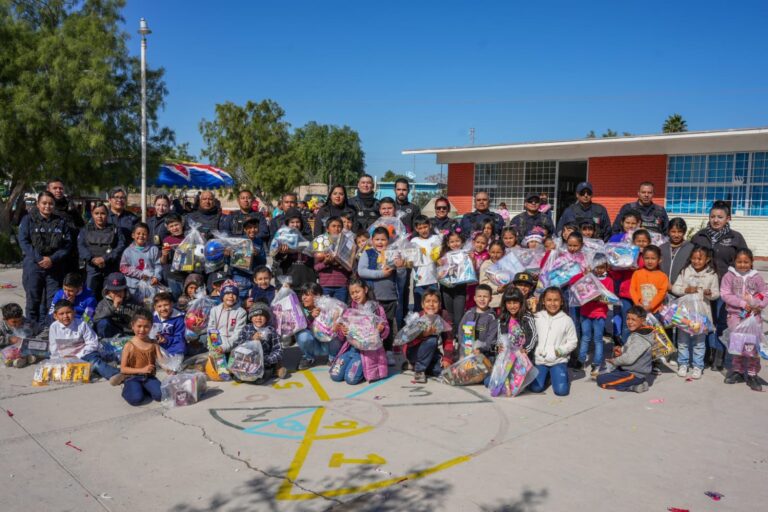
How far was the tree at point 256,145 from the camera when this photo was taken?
27.0 meters

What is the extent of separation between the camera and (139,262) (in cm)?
655

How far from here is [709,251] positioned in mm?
5816

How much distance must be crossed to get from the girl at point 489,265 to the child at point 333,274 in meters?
1.40

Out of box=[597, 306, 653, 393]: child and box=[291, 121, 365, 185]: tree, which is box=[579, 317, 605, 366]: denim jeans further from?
box=[291, 121, 365, 185]: tree

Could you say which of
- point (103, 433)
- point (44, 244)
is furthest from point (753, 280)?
point (44, 244)

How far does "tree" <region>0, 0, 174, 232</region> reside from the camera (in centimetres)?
1286

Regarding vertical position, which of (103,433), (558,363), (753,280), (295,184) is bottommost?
(103,433)

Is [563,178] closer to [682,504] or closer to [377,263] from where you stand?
[377,263]

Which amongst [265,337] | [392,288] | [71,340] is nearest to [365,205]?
[392,288]

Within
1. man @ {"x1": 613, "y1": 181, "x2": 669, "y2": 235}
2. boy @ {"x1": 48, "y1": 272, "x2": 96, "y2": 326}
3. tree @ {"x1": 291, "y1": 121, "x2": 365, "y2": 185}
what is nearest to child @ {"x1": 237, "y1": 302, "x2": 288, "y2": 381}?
boy @ {"x1": 48, "y1": 272, "x2": 96, "y2": 326}

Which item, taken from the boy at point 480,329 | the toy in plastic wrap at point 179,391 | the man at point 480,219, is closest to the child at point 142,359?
the toy in plastic wrap at point 179,391

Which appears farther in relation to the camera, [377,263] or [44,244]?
[44,244]

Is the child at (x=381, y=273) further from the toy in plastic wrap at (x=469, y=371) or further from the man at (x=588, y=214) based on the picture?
the man at (x=588, y=214)

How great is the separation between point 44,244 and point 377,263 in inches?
142
